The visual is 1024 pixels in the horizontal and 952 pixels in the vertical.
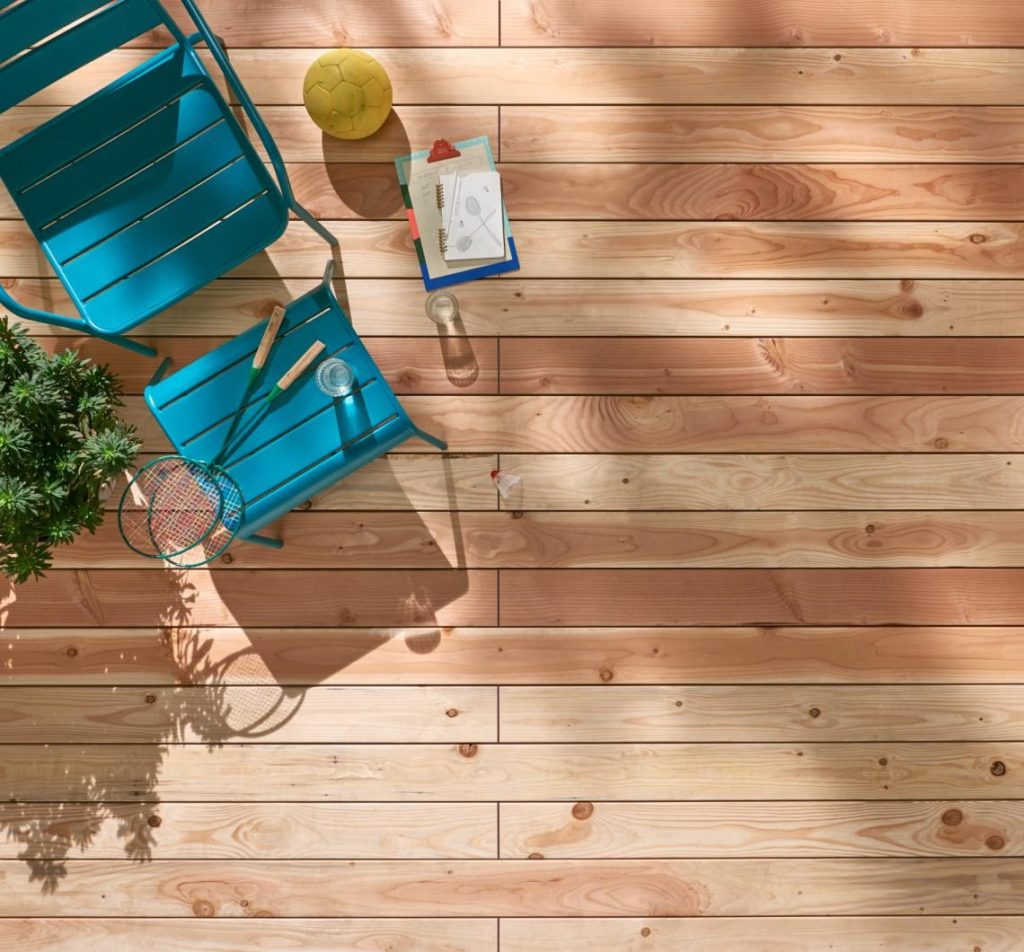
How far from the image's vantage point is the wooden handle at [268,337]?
2.04m

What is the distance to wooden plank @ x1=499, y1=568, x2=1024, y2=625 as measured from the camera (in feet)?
7.93

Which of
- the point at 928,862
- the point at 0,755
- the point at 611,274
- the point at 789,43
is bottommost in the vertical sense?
the point at 928,862

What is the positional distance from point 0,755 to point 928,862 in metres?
2.67

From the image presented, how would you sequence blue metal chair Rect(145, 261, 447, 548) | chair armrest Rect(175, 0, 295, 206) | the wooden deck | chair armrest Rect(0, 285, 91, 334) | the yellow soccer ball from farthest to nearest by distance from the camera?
the wooden deck, the yellow soccer ball, blue metal chair Rect(145, 261, 447, 548), chair armrest Rect(0, 285, 91, 334), chair armrest Rect(175, 0, 295, 206)

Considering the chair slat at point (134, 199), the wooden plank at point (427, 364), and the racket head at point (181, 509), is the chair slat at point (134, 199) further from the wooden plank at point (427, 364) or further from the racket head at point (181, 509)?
A: the racket head at point (181, 509)

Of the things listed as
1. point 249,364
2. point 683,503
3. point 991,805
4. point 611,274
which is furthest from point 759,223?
point 991,805

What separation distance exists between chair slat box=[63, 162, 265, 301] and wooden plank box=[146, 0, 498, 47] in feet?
2.20

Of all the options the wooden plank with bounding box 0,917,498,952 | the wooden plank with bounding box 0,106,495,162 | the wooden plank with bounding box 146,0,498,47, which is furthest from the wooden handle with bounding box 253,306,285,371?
the wooden plank with bounding box 0,917,498,952

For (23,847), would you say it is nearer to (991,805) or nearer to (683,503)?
(683,503)

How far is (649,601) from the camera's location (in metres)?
2.42

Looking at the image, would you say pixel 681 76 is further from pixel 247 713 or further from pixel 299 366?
pixel 247 713

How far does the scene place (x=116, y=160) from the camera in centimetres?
206

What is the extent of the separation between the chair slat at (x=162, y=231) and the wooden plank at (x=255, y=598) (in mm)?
851

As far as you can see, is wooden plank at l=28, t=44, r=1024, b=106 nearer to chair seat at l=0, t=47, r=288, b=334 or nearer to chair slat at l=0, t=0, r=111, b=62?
chair seat at l=0, t=47, r=288, b=334
